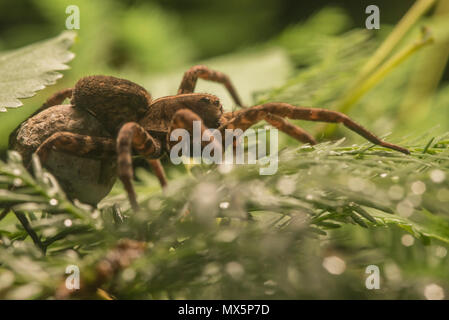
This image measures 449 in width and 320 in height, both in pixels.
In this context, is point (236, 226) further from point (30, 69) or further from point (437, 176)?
point (30, 69)

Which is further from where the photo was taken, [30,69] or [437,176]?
[30,69]

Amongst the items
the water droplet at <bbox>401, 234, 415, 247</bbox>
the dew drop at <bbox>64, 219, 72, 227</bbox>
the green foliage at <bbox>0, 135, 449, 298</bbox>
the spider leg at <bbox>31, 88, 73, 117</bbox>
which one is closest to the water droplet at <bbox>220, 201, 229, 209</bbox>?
the green foliage at <bbox>0, 135, 449, 298</bbox>

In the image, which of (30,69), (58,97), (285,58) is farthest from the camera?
(285,58)

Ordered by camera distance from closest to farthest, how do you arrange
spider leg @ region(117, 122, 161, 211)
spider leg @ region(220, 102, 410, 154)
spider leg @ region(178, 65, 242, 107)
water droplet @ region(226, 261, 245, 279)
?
water droplet @ region(226, 261, 245, 279) < spider leg @ region(117, 122, 161, 211) < spider leg @ region(220, 102, 410, 154) < spider leg @ region(178, 65, 242, 107)

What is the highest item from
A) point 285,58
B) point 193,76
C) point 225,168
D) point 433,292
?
point 285,58

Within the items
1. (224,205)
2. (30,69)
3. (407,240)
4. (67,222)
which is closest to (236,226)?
(224,205)

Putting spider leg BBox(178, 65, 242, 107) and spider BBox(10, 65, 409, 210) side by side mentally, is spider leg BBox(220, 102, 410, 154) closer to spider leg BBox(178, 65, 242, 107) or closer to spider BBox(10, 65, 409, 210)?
spider BBox(10, 65, 409, 210)

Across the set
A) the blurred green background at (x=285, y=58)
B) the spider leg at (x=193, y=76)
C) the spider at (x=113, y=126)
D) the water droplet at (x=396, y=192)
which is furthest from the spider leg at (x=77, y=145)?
the water droplet at (x=396, y=192)
